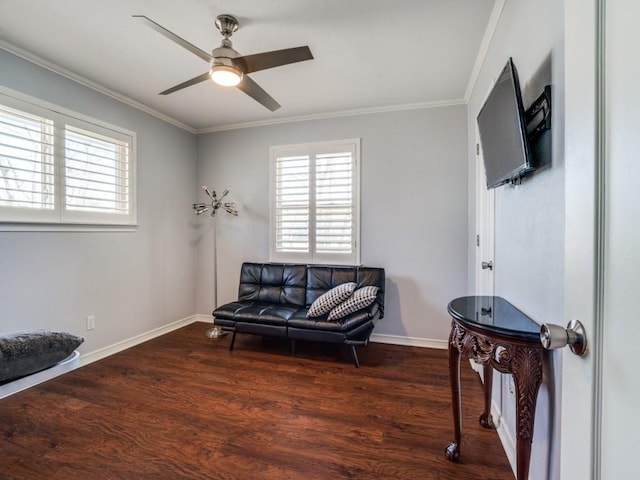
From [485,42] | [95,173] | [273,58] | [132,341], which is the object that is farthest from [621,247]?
[132,341]

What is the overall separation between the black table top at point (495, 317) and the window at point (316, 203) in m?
1.88

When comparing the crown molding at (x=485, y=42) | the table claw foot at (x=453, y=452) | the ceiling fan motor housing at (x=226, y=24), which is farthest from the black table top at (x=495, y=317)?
the ceiling fan motor housing at (x=226, y=24)

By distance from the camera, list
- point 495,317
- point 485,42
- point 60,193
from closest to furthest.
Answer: point 495,317
point 485,42
point 60,193

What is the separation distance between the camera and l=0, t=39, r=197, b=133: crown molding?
7.63ft

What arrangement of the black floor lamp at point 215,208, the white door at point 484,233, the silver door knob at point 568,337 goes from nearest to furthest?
the silver door knob at point 568,337 → the white door at point 484,233 → the black floor lamp at point 215,208

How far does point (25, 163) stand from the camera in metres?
2.40

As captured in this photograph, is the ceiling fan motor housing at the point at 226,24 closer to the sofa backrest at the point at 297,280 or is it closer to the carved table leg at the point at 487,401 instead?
the sofa backrest at the point at 297,280

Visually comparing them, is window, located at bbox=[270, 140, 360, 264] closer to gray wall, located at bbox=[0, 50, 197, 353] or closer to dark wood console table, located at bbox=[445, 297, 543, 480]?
gray wall, located at bbox=[0, 50, 197, 353]

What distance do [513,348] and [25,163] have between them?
3500 millimetres

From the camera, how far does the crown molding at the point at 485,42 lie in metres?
1.89

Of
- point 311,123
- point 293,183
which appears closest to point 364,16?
point 311,123

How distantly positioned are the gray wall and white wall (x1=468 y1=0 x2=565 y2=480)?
11.4 ft

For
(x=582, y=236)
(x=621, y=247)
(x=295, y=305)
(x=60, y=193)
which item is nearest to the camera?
(x=621, y=247)

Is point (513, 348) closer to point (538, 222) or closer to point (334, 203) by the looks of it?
point (538, 222)
